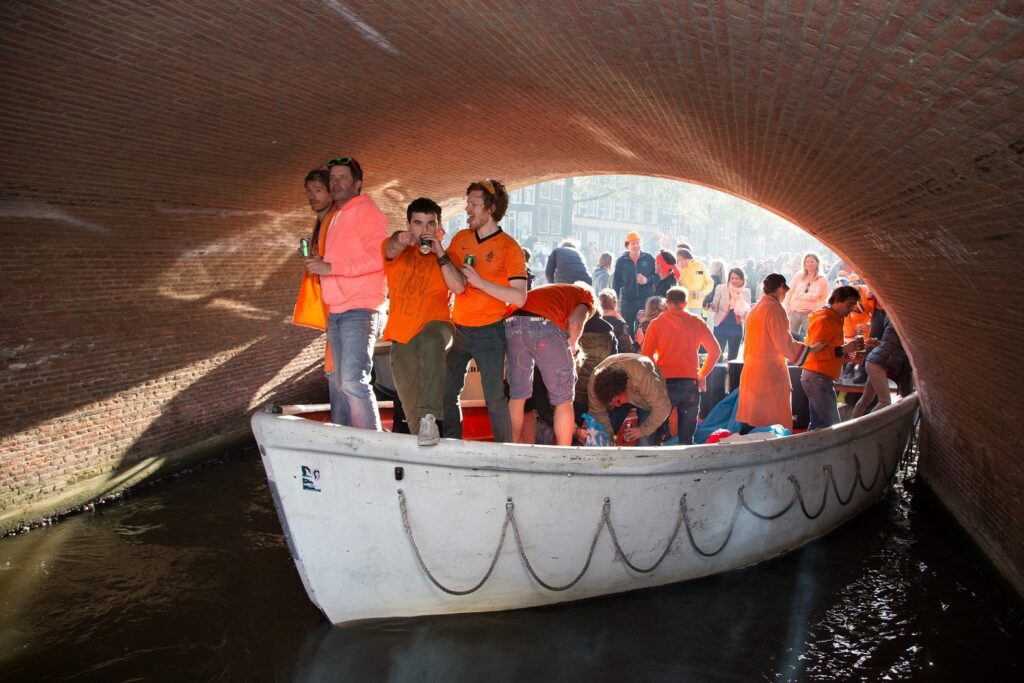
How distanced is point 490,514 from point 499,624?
80 centimetres

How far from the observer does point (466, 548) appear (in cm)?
501

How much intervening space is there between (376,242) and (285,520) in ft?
5.71

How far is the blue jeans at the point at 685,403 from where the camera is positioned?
7703 mm

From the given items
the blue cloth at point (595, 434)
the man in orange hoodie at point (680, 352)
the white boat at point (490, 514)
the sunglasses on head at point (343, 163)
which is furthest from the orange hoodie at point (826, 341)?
the sunglasses on head at point (343, 163)

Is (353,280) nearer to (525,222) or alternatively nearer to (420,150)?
(420,150)

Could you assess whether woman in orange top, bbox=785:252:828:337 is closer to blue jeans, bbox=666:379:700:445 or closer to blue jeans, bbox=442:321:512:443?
blue jeans, bbox=666:379:700:445

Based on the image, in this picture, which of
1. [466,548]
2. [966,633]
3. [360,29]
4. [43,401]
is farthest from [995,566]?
[43,401]

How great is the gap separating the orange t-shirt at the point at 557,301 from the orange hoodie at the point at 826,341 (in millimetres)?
2987

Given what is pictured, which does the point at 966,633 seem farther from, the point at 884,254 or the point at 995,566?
the point at 884,254

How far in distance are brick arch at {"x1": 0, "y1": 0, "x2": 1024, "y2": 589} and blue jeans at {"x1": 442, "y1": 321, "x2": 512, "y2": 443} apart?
197 centimetres

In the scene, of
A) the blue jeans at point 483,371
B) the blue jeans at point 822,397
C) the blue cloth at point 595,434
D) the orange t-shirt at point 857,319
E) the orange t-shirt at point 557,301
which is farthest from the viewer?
the orange t-shirt at point 857,319

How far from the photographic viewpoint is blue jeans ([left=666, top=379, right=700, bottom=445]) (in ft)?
25.3

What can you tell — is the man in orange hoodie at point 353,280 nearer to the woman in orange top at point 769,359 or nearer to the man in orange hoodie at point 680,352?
the man in orange hoodie at point 680,352

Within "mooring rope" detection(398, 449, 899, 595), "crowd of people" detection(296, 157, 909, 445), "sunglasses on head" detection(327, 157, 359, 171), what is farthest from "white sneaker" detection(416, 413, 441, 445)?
"sunglasses on head" detection(327, 157, 359, 171)
